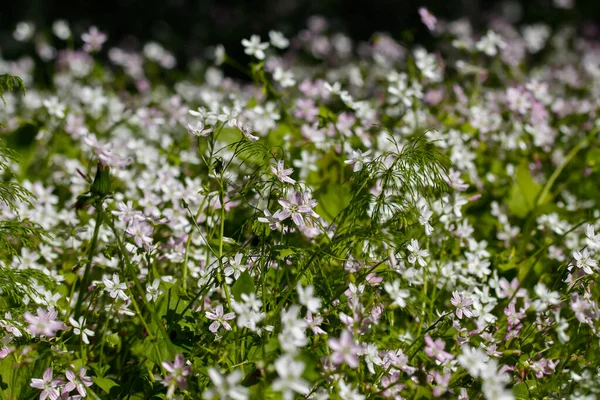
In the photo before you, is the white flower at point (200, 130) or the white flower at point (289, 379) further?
the white flower at point (200, 130)

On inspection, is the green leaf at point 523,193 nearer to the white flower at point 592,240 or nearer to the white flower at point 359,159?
the white flower at point 592,240

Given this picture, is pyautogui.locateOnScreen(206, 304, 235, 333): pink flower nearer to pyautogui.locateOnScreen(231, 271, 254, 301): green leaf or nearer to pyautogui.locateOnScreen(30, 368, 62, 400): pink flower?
pyautogui.locateOnScreen(231, 271, 254, 301): green leaf

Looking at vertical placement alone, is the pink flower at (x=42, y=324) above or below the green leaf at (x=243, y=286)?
below

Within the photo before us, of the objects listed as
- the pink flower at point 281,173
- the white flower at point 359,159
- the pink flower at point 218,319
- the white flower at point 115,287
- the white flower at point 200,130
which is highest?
the white flower at point 359,159

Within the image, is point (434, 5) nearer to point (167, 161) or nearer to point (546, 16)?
point (546, 16)

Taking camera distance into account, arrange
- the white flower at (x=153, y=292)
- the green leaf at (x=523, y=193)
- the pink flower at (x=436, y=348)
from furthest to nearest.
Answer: the green leaf at (x=523, y=193) < the white flower at (x=153, y=292) < the pink flower at (x=436, y=348)

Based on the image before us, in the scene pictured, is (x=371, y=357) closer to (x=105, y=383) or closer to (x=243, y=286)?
(x=243, y=286)

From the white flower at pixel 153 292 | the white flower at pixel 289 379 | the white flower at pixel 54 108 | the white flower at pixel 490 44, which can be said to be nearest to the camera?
the white flower at pixel 289 379

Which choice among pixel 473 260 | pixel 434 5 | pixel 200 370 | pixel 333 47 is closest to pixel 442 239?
pixel 473 260

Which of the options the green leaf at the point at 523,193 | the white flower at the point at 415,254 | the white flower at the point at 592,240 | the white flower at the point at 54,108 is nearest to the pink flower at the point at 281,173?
the white flower at the point at 415,254
